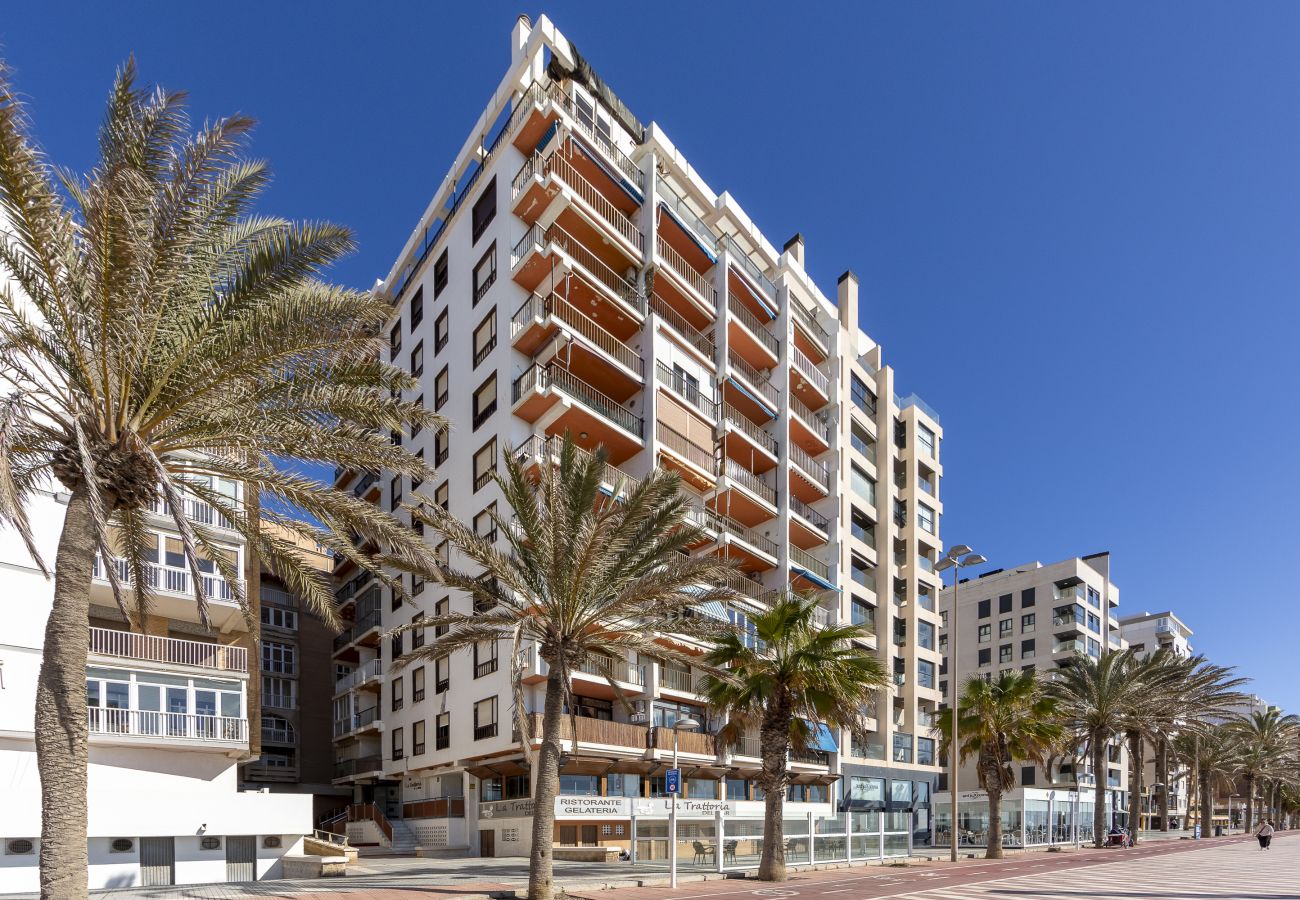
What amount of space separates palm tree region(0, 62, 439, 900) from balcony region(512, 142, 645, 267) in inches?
882

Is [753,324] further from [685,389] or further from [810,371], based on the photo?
[685,389]

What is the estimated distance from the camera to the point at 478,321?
40562 mm

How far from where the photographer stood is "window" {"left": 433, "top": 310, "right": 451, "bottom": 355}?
44188 mm

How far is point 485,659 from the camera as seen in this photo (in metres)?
36.7

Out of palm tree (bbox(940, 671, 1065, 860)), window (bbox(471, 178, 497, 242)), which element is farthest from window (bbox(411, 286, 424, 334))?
palm tree (bbox(940, 671, 1065, 860))

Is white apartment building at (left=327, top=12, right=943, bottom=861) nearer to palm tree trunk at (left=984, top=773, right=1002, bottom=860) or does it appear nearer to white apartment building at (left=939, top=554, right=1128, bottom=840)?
palm tree trunk at (left=984, top=773, right=1002, bottom=860)

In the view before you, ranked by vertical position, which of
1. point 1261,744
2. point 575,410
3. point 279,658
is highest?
point 575,410

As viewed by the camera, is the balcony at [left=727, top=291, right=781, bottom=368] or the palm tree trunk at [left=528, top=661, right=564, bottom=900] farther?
the balcony at [left=727, top=291, right=781, bottom=368]

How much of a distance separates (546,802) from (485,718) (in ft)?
51.2

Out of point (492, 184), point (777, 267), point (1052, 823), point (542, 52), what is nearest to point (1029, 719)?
point (1052, 823)

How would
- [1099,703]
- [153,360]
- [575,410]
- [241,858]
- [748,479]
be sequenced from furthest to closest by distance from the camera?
[1099,703] < [748,479] < [575,410] < [241,858] < [153,360]

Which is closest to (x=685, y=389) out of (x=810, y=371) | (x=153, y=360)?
(x=810, y=371)

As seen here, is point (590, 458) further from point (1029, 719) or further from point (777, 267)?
point (777, 267)

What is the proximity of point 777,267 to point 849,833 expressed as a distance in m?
30.0
